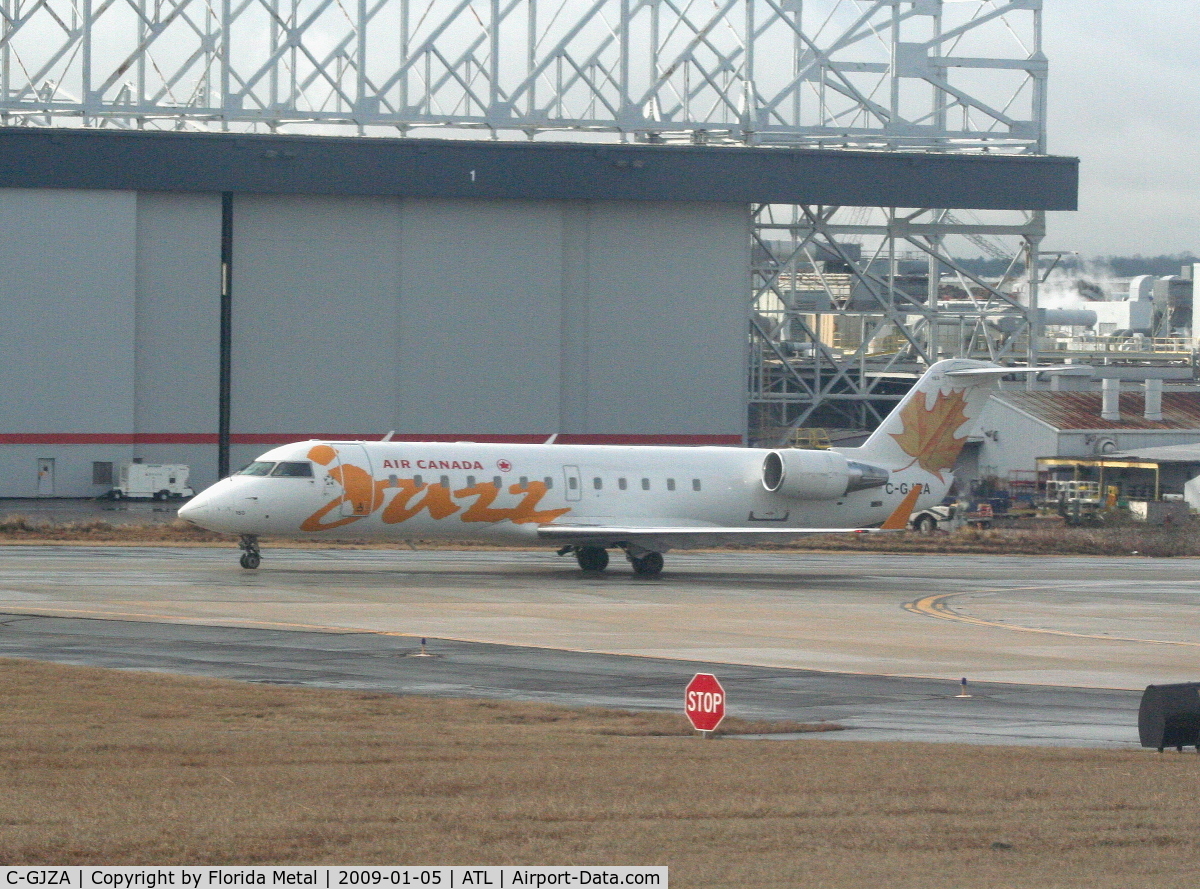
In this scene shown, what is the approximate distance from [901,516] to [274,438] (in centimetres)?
3663

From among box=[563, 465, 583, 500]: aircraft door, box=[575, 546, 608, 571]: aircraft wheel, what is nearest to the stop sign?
box=[563, 465, 583, 500]: aircraft door

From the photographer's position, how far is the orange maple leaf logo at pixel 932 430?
44.0m

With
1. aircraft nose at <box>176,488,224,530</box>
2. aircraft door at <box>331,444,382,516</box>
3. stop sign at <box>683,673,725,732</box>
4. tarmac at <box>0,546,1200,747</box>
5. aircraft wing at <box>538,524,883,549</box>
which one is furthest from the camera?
aircraft wing at <box>538,524,883,549</box>

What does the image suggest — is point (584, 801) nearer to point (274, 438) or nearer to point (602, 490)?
point (602, 490)

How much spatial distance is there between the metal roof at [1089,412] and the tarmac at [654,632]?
103ft

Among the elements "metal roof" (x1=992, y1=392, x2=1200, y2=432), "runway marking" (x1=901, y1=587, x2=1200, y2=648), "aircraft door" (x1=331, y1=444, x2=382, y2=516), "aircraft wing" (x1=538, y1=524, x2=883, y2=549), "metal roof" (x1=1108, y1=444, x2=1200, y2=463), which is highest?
"metal roof" (x1=992, y1=392, x2=1200, y2=432)

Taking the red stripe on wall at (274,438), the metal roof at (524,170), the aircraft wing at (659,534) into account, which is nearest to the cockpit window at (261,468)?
the aircraft wing at (659,534)

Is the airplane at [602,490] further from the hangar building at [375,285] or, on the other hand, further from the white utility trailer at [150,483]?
the white utility trailer at [150,483]

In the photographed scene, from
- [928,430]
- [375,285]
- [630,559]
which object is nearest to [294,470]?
[630,559]

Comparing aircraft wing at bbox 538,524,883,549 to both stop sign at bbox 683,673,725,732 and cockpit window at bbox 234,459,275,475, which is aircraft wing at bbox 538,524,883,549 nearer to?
cockpit window at bbox 234,459,275,475

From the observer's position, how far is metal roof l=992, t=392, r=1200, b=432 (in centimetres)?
7488

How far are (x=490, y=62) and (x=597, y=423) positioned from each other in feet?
54.7

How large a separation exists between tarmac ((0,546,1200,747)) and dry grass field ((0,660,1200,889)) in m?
3.10

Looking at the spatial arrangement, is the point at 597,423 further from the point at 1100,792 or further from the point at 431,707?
the point at 1100,792
